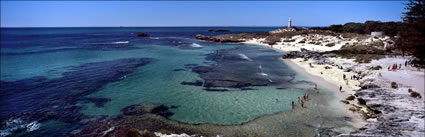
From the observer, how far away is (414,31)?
24562 mm

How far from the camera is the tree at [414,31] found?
2377 centimetres

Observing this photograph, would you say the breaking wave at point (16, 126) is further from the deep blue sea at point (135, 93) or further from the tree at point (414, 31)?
the tree at point (414, 31)

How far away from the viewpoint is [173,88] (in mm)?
26531

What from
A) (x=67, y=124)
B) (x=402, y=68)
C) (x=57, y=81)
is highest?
(x=402, y=68)

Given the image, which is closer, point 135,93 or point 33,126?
point 33,126

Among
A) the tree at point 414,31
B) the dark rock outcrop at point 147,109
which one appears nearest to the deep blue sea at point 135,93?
the dark rock outcrop at point 147,109

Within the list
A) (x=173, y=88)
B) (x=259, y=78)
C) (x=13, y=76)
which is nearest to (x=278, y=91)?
(x=259, y=78)

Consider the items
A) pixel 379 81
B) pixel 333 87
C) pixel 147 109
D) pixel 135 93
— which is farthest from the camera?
pixel 333 87

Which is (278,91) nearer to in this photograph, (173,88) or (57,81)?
(173,88)

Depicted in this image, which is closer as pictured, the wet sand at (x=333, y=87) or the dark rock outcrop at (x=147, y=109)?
the wet sand at (x=333, y=87)

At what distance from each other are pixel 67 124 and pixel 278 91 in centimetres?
2246

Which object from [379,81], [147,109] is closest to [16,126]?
[147,109]

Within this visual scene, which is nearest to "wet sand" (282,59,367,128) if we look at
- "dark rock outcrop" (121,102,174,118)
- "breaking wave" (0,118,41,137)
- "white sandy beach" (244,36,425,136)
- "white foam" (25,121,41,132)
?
"white sandy beach" (244,36,425,136)

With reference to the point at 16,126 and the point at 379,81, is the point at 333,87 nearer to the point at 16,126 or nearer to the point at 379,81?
the point at 379,81
